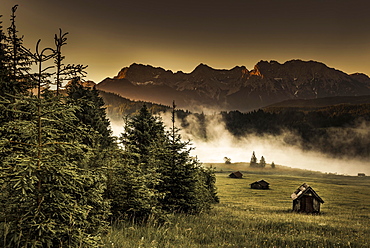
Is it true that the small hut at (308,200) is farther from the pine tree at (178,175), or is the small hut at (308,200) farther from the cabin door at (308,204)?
the pine tree at (178,175)

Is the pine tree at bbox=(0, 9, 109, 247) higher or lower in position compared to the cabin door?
higher

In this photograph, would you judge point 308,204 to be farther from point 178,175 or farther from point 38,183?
point 38,183

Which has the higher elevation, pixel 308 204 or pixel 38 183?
pixel 38 183

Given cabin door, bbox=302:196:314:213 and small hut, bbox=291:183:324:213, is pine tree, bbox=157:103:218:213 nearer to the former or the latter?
small hut, bbox=291:183:324:213

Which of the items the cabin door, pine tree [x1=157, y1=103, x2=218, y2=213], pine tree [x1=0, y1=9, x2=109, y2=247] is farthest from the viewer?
the cabin door

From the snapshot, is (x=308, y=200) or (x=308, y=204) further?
(x=308, y=200)

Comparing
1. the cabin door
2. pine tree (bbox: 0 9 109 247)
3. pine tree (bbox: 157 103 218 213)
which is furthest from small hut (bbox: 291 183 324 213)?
pine tree (bbox: 0 9 109 247)

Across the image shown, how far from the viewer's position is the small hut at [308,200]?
33688 mm

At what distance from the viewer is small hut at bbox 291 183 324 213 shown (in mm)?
33688

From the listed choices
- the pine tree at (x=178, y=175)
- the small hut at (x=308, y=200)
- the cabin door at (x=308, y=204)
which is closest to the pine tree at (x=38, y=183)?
the pine tree at (x=178, y=175)

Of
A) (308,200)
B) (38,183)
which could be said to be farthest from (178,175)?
(308,200)

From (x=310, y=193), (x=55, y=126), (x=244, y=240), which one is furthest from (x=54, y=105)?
(x=310, y=193)

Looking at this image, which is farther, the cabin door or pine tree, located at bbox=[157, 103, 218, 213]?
the cabin door

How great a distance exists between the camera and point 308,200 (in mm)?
34031
